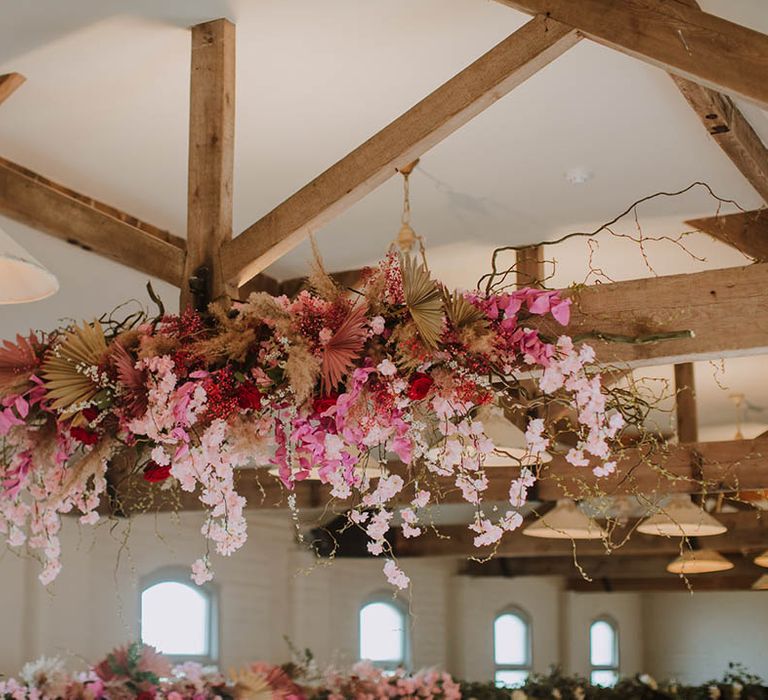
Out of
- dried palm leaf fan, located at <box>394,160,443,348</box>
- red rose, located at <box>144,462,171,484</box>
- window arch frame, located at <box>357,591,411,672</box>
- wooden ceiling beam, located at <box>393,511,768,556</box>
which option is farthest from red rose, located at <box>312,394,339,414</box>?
window arch frame, located at <box>357,591,411,672</box>

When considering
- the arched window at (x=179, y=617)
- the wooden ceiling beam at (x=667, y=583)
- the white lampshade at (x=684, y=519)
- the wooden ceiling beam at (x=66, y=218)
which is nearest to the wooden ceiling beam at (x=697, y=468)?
the white lampshade at (x=684, y=519)

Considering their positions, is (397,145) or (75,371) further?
(397,145)

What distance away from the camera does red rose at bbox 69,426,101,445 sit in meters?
3.48

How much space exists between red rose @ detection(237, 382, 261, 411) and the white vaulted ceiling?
1.48 m

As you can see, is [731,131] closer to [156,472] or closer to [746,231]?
[746,231]

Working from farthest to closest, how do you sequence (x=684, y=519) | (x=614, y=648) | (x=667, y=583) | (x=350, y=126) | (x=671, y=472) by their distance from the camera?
1. (x=614, y=648)
2. (x=667, y=583)
3. (x=684, y=519)
4. (x=671, y=472)
5. (x=350, y=126)

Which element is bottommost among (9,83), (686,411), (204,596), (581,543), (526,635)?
(526,635)

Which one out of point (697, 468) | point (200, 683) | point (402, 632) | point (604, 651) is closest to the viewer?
point (200, 683)

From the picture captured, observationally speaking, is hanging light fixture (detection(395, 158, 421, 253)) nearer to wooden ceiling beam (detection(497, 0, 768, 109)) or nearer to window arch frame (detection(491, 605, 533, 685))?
wooden ceiling beam (detection(497, 0, 768, 109))

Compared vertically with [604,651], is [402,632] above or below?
above

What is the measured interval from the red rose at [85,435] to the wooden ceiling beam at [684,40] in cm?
193

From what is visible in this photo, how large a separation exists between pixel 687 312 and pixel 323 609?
313 inches

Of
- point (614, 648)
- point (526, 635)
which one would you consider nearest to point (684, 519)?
point (526, 635)

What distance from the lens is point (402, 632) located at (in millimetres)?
12016
